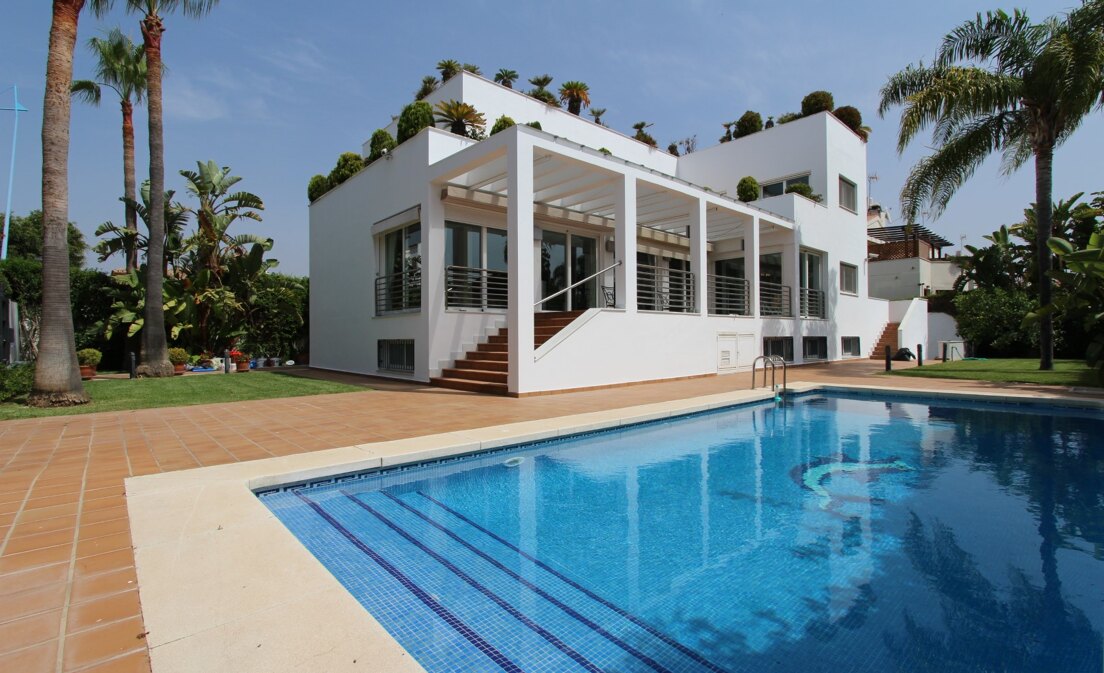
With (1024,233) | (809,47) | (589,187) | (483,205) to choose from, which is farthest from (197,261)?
(1024,233)

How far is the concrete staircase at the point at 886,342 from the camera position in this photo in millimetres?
22531

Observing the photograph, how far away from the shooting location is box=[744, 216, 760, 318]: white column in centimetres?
1567

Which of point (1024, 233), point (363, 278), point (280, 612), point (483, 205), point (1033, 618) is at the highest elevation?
point (1024, 233)

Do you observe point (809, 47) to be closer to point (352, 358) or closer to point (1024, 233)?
point (352, 358)

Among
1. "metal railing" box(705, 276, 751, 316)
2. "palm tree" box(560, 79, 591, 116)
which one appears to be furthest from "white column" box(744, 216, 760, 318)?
"palm tree" box(560, 79, 591, 116)

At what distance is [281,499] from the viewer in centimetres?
438

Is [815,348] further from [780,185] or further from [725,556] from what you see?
[725,556]

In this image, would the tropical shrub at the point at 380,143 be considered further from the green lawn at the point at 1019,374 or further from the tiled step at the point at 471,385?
the green lawn at the point at 1019,374

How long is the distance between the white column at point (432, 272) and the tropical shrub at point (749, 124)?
48.4 ft

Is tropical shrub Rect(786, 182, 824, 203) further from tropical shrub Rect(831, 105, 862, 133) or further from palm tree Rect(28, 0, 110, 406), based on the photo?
palm tree Rect(28, 0, 110, 406)

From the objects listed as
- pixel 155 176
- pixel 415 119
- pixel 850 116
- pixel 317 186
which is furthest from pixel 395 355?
pixel 850 116

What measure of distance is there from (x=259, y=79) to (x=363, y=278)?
5.71 metres

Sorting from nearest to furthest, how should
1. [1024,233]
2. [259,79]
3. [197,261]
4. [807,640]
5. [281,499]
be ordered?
[807,640] → [281,499] → [259,79] → [197,261] → [1024,233]

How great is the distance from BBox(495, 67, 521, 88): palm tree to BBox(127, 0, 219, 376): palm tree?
12.6 m
